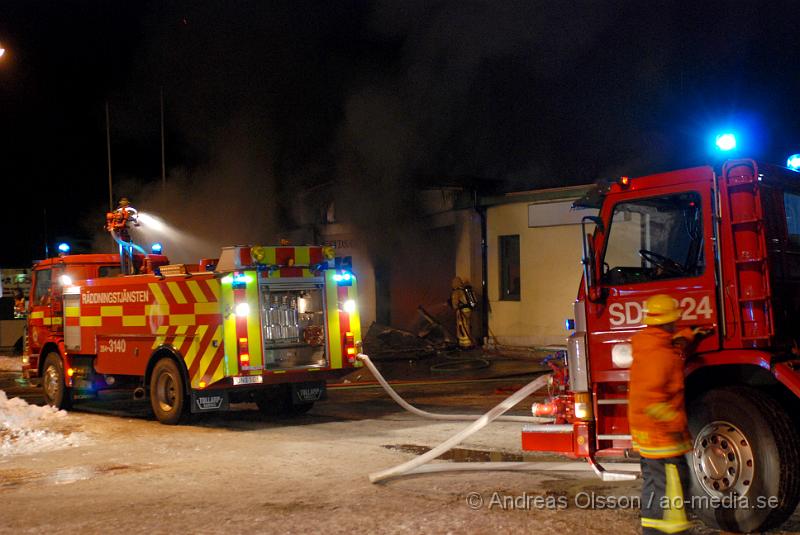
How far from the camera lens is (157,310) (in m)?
10.3

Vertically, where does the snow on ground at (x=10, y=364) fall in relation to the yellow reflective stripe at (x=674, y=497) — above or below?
above

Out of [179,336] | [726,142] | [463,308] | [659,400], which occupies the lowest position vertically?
[659,400]

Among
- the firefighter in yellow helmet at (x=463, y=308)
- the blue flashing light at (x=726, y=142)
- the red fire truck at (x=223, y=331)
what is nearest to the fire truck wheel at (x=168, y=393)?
the red fire truck at (x=223, y=331)

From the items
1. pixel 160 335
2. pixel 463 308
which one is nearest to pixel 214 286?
pixel 160 335

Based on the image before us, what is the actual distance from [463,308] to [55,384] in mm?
8651

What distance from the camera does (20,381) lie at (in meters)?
17.0

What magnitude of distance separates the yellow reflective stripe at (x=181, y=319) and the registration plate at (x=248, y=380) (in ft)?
2.83

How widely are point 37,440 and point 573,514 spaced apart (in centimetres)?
594

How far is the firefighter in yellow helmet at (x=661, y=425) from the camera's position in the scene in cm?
422

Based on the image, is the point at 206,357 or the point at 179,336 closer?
the point at 206,357

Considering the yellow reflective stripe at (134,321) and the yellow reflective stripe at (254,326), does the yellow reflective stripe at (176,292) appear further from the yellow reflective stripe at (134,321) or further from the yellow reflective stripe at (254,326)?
the yellow reflective stripe at (254,326)

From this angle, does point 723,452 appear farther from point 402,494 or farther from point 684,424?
point 402,494

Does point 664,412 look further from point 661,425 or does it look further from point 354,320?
point 354,320

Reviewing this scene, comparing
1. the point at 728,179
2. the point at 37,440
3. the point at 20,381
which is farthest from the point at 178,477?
the point at 20,381
